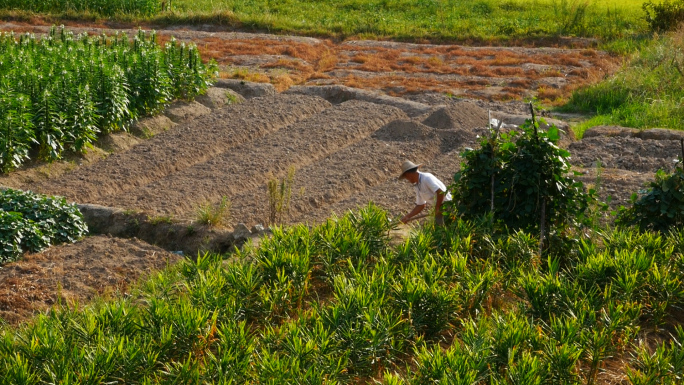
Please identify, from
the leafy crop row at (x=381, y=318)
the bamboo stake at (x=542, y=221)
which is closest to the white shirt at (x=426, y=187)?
the leafy crop row at (x=381, y=318)

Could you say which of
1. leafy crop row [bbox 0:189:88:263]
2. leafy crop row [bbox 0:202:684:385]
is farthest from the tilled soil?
leafy crop row [bbox 0:202:684:385]

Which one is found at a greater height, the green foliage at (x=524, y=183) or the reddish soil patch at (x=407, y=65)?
the green foliage at (x=524, y=183)

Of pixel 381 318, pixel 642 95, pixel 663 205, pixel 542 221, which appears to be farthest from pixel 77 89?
pixel 642 95

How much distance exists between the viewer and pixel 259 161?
1159 cm

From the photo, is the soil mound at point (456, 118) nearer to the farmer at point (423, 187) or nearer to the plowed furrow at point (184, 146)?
the plowed furrow at point (184, 146)

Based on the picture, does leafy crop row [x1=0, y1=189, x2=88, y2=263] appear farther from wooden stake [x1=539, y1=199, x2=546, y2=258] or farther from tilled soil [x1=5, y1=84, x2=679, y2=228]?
wooden stake [x1=539, y1=199, x2=546, y2=258]

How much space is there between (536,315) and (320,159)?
21.2 ft

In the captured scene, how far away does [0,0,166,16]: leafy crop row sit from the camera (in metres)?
24.9

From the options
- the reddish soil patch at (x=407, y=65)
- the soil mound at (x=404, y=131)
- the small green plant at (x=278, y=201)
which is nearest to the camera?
the small green plant at (x=278, y=201)

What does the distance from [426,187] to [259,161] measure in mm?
3771

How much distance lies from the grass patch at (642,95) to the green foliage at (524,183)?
5930 millimetres

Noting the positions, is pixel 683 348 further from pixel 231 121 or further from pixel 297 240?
pixel 231 121

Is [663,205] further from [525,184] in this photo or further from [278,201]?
[278,201]

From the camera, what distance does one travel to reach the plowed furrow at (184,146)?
1069 cm
